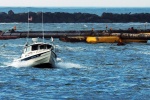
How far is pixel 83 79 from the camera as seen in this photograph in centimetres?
6134

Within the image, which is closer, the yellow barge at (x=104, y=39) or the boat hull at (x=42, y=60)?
the boat hull at (x=42, y=60)

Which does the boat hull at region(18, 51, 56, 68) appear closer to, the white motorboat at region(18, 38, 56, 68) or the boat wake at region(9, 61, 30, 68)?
the white motorboat at region(18, 38, 56, 68)

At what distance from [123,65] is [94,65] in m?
3.55

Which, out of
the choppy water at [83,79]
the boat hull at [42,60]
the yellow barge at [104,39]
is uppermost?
the boat hull at [42,60]

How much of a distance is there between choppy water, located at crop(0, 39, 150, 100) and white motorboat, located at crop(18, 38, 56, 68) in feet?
3.16

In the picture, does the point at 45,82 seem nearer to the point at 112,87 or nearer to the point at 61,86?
the point at 61,86

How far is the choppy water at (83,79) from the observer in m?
51.2

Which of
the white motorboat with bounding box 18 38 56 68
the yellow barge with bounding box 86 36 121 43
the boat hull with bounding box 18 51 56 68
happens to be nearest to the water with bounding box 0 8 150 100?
the boat hull with bounding box 18 51 56 68

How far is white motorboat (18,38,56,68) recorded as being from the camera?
6781cm

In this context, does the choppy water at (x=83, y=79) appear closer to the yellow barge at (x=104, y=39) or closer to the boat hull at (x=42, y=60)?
the boat hull at (x=42, y=60)

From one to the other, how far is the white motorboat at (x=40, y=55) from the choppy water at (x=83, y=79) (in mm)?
965

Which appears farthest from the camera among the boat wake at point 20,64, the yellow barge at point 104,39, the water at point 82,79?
the yellow barge at point 104,39

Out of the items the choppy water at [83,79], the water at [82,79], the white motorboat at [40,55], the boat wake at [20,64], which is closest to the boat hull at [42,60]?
the white motorboat at [40,55]

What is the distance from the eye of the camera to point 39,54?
67.9 m
